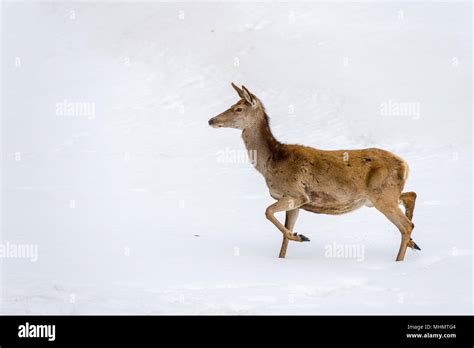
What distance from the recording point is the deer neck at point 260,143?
452 inches

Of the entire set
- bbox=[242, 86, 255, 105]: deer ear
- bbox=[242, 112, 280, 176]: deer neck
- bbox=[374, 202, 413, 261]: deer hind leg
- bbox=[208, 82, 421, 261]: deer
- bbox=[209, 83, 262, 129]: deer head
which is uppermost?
bbox=[242, 86, 255, 105]: deer ear

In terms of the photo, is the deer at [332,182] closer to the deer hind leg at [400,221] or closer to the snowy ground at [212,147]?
the deer hind leg at [400,221]

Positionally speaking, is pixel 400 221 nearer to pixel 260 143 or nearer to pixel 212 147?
pixel 260 143

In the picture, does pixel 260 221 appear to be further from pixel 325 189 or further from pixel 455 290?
pixel 455 290

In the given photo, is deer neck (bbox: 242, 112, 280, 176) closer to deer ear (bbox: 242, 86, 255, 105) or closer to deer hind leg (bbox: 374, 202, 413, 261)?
deer ear (bbox: 242, 86, 255, 105)

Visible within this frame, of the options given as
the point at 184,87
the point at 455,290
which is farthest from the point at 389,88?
the point at 455,290

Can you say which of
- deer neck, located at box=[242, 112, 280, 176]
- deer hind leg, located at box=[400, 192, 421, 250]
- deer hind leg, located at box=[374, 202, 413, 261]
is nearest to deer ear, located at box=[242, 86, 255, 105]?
deer neck, located at box=[242, 112, 280, 176]

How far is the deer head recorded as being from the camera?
37.8 ft

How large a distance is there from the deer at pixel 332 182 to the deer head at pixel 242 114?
0.03 m

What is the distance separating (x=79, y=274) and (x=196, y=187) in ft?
22.0

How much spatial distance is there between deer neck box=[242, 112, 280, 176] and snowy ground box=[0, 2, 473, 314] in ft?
3.89

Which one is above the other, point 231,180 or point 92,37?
point 92,37

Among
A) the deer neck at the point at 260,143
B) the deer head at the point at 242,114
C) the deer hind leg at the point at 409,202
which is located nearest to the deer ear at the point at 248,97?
the deer head at the point at 242,114

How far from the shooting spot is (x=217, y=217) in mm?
14023
